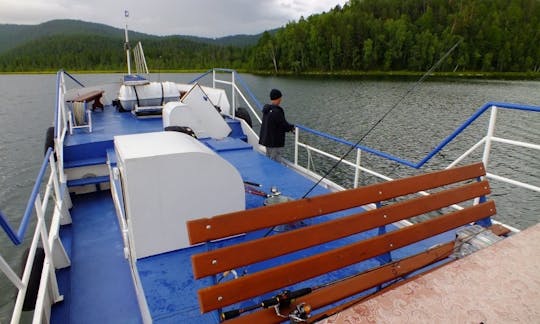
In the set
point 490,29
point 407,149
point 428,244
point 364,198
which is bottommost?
point 407,149

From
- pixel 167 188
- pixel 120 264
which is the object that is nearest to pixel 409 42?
pixel 120 264

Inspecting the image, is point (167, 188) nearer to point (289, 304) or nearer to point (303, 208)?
point (303, 208)

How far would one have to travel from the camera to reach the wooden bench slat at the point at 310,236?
66.7 inches

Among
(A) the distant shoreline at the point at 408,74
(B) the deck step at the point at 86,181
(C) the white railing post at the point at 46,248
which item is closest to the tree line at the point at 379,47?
(A) the distant shoreline at the point at 408,74

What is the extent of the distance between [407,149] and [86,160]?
485 inches

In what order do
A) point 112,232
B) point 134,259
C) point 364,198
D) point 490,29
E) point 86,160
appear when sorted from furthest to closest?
1. point 490,29
2. point 86,160
3. point 112,232
4. point 134,259
5. point 364,198

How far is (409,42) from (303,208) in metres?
74.3

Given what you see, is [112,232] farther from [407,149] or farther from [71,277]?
[407,149]

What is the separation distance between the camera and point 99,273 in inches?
146

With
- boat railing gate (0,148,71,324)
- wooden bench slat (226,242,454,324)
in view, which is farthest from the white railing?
wooden bench slat (226,242,454,324)

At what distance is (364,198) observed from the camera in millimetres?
2295

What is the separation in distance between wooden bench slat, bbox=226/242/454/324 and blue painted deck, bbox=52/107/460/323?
2.28 feet

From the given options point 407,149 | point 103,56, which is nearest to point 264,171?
point 407,149

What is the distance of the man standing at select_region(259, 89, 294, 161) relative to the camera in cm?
561
